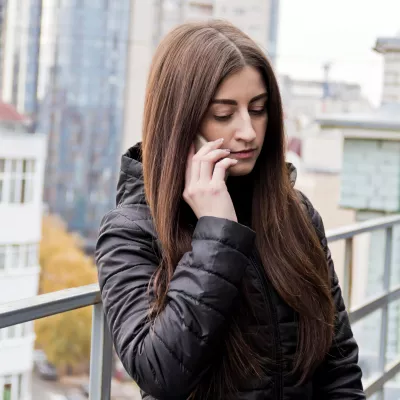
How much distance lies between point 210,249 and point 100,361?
1.49 ft

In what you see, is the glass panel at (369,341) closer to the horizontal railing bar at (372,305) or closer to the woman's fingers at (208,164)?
the horizontal railing bar at (372,305)

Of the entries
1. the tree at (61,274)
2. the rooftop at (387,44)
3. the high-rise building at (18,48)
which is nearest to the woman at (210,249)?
the rooftop at (387,44)

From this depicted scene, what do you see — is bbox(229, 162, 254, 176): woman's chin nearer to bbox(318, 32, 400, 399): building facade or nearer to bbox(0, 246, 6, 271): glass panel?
bbox(318, 32, 400, 399): building facade

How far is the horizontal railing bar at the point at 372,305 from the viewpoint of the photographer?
2445 millimetres

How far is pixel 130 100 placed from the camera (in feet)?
126

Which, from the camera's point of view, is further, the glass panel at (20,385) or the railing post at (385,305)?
the railing post at (385,305)

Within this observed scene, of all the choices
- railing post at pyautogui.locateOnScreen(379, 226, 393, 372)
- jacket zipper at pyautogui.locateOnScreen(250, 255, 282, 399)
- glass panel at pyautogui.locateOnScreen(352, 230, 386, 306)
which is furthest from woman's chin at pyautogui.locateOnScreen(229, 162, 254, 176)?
railing post at pyautogui.locateOnScreen(379, 226, 393, 372)

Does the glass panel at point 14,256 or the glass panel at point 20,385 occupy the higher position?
the glass panel at point 20,385

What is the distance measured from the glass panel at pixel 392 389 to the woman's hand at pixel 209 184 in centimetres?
192

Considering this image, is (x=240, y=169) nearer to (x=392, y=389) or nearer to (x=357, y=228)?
(x=357, y=228)

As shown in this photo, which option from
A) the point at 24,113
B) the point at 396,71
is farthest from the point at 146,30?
the point at 396,71

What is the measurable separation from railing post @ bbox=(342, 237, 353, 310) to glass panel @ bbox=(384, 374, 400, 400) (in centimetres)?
58

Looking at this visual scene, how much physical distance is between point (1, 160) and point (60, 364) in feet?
40.5

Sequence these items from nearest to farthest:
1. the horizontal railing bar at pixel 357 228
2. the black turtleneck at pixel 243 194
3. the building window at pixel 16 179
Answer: the black turtleneck at pixel 243 194
the horizontal railing bar at pixel 357 228
the building window at pixel 16 179
